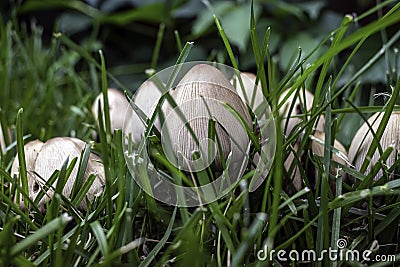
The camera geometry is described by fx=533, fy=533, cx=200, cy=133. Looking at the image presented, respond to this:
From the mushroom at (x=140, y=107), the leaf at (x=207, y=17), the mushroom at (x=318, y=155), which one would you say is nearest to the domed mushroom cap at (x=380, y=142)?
the mushroom at (x=318, y=155)

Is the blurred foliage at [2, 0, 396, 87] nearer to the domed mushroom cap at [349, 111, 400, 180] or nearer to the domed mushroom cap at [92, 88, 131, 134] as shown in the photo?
the domed mushroom cap at [92, 88, 131, 134]

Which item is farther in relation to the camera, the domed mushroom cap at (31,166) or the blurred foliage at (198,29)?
the blurred foliage at (198,29)

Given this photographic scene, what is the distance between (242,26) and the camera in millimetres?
1087

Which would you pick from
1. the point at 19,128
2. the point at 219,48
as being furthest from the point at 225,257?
the point at 219,48

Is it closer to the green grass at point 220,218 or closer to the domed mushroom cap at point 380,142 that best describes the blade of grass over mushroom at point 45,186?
the green grass at point 220,218

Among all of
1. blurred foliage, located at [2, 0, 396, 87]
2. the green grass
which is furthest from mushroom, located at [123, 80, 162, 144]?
blurred foliage, located at [2, 0, 396, 87]

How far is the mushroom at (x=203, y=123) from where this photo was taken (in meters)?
0.43

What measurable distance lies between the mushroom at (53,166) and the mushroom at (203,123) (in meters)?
0.08

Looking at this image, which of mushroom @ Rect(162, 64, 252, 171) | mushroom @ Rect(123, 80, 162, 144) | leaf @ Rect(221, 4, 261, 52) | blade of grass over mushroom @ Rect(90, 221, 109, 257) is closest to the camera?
blade of grass over mushroom @ Rect(90, 221, 109, 257)

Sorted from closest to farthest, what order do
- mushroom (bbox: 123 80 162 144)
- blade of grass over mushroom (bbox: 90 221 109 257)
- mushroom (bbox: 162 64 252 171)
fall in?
1. blade of grass over mushroom (bbox: 90 221 109 257)
2. mushroom (bbox: 162 64 252 171)
3. mushroom (bbox: 123 80 162 144)

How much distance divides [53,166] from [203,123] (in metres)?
0.14

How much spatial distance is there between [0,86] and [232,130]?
58cm

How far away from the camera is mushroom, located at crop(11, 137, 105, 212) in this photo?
0.45m

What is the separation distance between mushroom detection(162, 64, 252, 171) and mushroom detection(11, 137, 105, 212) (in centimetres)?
8
